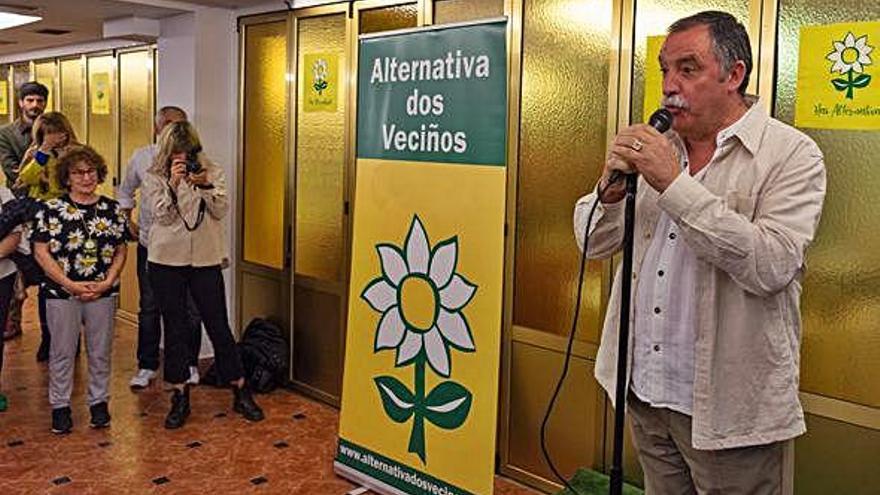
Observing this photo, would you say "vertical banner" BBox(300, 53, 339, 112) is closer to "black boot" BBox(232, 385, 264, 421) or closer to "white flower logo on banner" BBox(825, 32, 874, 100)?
"black boot" BBox(232, 385, 264, 421)

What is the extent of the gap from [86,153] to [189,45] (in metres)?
1.44

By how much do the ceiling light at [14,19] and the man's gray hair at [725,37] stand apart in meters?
5.36

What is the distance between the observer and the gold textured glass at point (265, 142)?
516 cm

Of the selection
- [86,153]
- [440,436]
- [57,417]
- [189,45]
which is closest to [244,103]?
[189,45]

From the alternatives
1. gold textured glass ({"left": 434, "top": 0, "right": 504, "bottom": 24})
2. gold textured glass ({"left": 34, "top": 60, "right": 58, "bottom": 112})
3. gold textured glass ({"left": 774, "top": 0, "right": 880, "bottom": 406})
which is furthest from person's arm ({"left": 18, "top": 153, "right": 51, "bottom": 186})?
gold textured glass ({"left": 34, "top": 60, "right": 58, "bottom": 112})

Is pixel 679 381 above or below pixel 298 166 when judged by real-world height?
below

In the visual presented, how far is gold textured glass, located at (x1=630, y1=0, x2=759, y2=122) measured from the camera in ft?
10.0

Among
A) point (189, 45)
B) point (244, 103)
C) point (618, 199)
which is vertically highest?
point (189, 45)

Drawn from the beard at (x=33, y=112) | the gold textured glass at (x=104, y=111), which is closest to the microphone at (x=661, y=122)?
the beard at (x=33, y=112)

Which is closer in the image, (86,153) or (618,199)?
(618,199)

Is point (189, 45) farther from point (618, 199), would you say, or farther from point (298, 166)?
point (618, 199)

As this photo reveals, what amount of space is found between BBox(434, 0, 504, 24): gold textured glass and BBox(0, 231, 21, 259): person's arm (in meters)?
2.24

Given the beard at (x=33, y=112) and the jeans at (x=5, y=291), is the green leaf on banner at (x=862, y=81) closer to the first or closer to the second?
the jeans at (x=5, y=291)

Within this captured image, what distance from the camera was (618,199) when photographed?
6.26 ft
